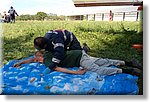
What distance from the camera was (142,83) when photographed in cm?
279

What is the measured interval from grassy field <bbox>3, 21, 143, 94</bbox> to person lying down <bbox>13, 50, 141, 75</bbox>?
0.17ft

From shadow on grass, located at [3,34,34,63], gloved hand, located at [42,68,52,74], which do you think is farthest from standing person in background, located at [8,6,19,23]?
gloved hand, located at [42,68,52,74]

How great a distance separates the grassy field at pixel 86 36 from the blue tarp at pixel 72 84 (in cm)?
20

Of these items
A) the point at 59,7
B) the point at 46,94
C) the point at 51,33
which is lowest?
the point at 46,94

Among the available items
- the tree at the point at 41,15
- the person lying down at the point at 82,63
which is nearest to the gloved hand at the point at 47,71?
the person lying down at the point at 82,63

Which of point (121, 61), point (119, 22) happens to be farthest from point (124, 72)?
point (119, 22)

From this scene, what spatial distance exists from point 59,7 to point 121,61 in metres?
0.80

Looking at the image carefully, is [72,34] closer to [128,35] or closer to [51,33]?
[51,33]

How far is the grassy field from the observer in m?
2.84

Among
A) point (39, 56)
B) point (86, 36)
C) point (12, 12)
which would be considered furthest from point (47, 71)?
point (12, 12)

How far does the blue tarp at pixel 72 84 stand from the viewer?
110 inches

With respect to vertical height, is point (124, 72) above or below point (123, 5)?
below

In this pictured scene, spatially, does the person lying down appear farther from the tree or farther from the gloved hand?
the tree

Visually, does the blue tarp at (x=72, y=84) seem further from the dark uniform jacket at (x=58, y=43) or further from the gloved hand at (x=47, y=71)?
the dark uniform jacket at (x=58, y=43)
